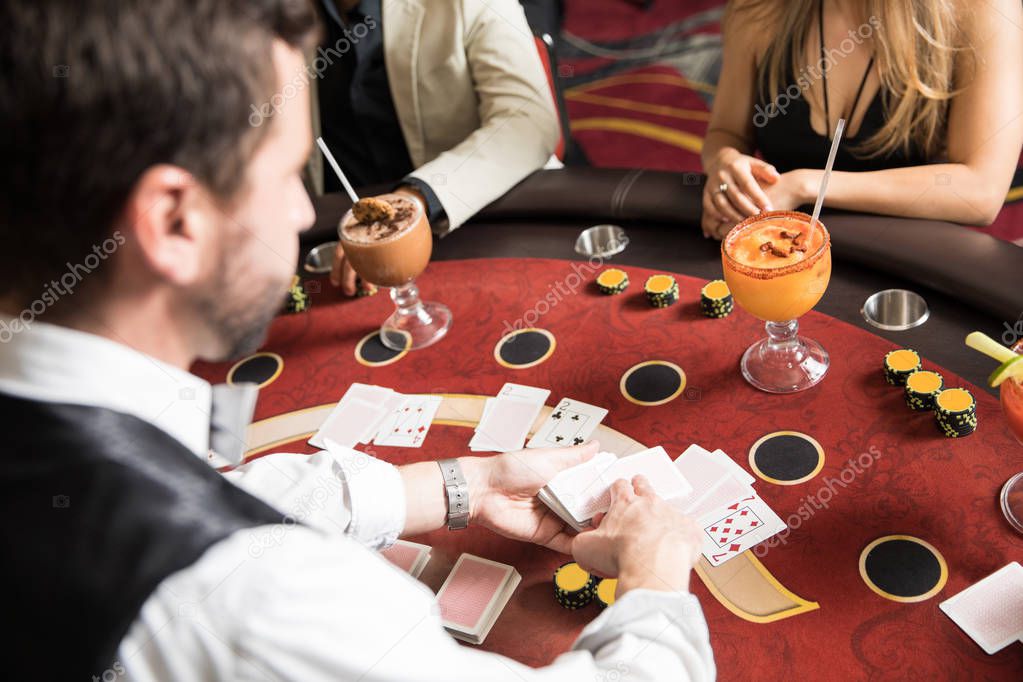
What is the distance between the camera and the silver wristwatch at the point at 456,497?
1295mm

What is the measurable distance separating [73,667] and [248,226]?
1.50 ft

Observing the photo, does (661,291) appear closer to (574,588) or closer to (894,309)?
(894,309)

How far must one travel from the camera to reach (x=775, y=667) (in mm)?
1027

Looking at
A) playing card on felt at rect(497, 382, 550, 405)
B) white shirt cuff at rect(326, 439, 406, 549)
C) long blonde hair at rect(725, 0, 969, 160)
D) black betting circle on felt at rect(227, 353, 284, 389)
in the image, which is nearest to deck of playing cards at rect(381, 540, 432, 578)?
white shirt cuff at rect(326, 439, 406, 549)

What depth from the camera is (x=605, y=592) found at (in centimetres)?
117

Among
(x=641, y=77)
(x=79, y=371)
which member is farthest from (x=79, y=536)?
(x=641, y=77)

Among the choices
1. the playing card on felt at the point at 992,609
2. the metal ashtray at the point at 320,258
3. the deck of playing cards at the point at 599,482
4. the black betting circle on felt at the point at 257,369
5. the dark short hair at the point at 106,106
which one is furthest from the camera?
the metal ashtray at the point at 320,258

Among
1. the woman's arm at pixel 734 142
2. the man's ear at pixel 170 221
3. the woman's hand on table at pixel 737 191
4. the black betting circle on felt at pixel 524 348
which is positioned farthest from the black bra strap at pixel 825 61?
the man's ear at pixel 170 221

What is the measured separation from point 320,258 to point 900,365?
4.27 ft

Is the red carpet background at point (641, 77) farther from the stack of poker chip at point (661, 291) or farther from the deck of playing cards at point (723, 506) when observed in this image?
the deck of playing cards at point (723, 506)

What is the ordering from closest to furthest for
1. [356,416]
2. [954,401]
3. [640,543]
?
[640,543] < [954,401] < [356,416]

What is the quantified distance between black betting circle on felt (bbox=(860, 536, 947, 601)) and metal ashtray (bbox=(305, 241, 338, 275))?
4.45 feet

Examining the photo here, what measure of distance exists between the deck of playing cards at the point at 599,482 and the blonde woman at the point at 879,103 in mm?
624

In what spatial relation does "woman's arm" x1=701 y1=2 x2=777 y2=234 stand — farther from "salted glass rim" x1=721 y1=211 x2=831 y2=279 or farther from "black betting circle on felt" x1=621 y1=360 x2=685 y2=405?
"black betting circle on felt" x1=621 y1=360 x2=685 y2=405
